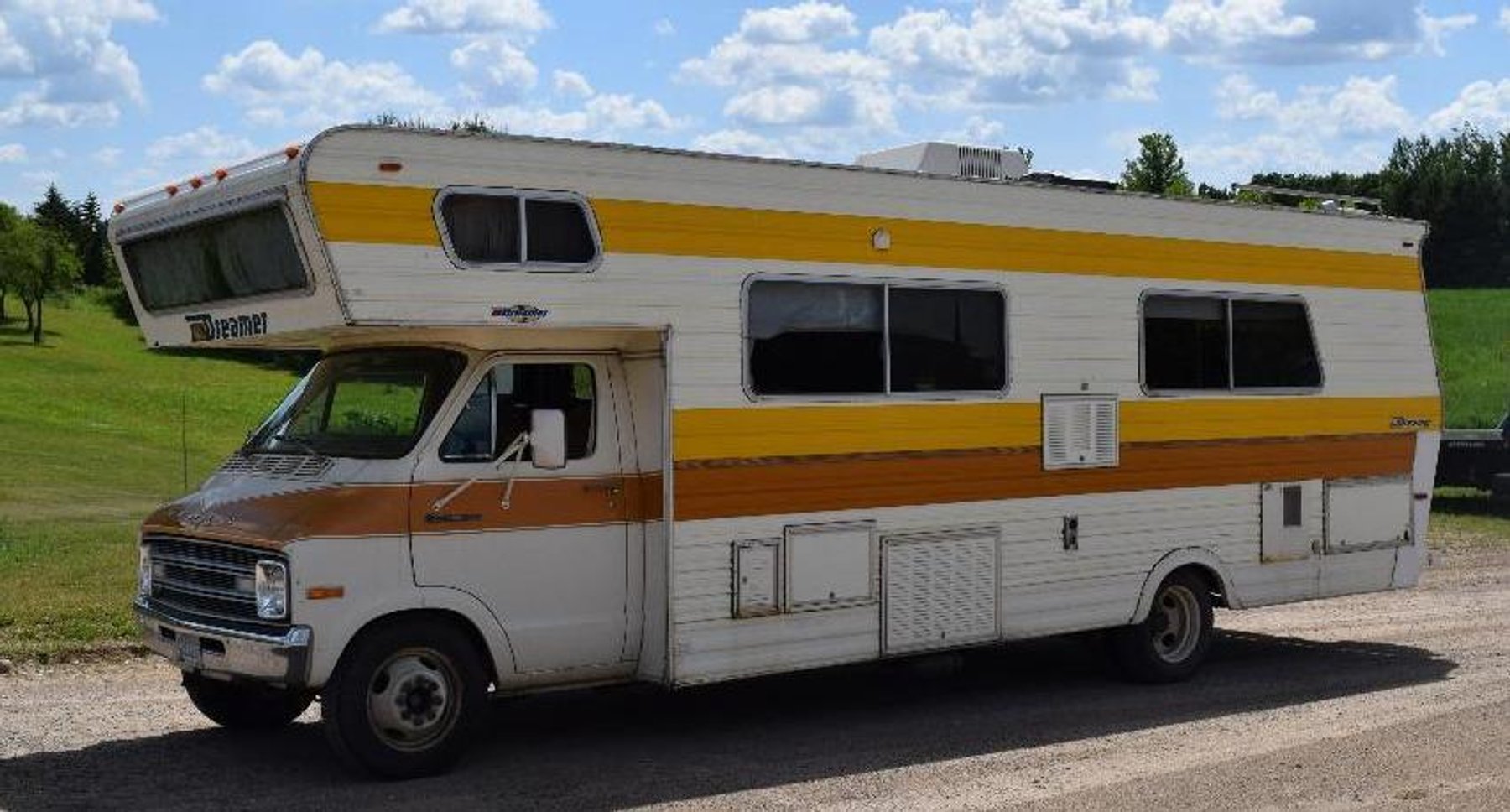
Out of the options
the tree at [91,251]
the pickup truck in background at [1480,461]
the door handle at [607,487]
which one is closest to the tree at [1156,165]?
the pickup truck in background at [1480,461]

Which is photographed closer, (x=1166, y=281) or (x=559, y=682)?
(x=559, y=682)

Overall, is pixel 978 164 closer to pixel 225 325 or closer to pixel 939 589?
pixel 939 589

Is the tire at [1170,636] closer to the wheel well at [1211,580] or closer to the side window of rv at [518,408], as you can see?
the wheel well at [1211,580]

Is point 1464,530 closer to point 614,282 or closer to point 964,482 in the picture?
point 964,482

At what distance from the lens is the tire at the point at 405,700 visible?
7.95m

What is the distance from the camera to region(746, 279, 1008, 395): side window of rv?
9258 mm

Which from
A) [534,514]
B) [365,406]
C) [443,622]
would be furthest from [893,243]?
[443,622]

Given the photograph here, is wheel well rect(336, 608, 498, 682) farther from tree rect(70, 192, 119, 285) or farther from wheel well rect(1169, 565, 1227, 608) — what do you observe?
tree rect(70, 192, 119, 285)

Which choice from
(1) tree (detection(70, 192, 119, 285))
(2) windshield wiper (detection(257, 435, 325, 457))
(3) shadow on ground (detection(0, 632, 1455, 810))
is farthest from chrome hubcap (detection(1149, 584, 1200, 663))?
(1) tree (detection(70, 192, 119, 285))

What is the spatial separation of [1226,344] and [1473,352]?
35456 mm

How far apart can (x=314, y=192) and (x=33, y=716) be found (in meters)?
3.92

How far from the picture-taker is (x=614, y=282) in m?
8.62

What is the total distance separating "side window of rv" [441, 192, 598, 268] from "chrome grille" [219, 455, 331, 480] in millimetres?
1219

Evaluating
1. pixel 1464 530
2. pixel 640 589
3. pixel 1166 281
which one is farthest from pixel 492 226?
pixel 1464 530
